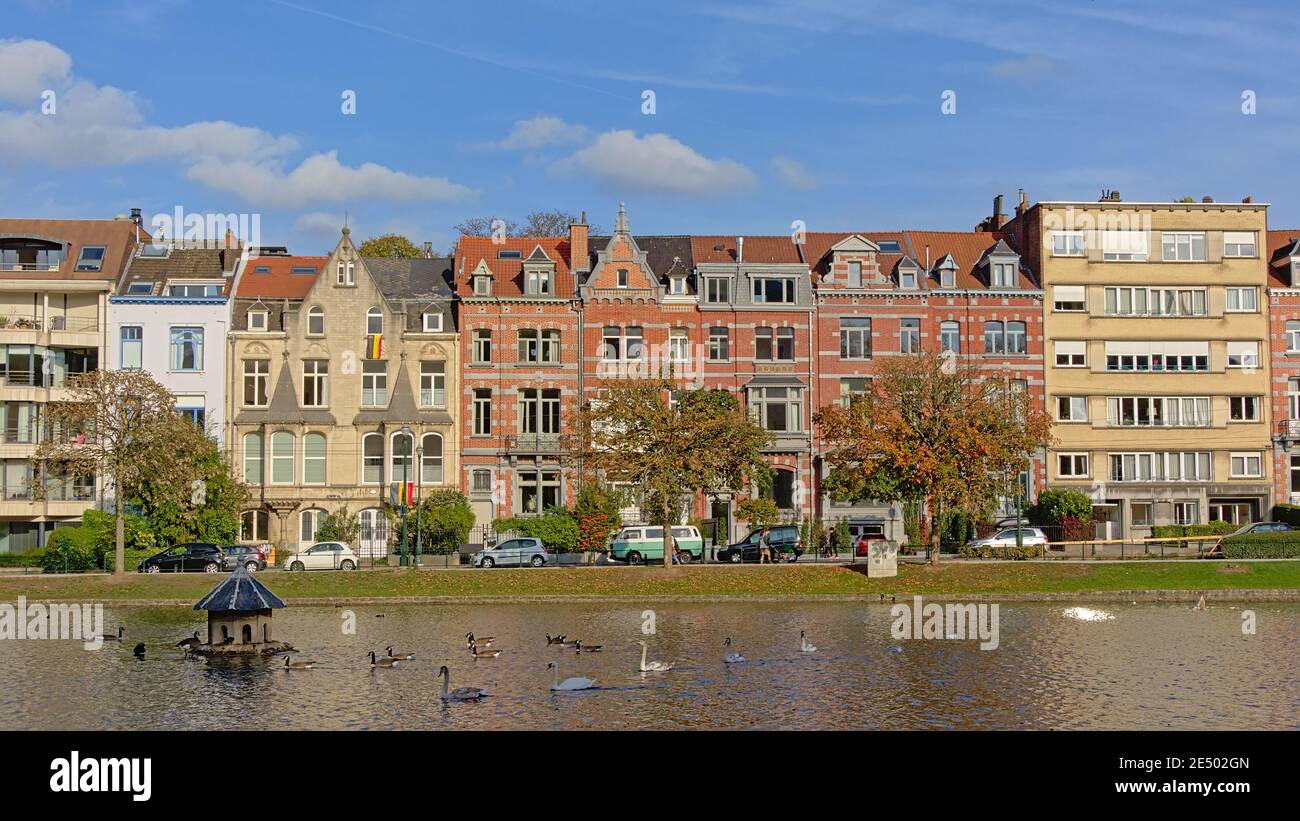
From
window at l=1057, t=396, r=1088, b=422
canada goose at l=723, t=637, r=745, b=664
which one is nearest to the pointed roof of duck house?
canada goose at l=723, t=637, r=745, b=664

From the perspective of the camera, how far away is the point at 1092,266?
70.9 metres

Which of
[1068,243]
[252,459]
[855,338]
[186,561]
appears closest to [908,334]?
[855,338]

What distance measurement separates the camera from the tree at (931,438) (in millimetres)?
50875

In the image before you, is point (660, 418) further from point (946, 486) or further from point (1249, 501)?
point (1249, 501)

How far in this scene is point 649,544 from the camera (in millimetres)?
58062

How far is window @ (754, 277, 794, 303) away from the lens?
69.3 m

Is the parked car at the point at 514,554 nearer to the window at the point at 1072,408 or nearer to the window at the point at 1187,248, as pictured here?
the window at the point at 1072,408

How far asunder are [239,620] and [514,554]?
21.6 m

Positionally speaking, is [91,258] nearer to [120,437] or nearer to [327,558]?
[120,437]

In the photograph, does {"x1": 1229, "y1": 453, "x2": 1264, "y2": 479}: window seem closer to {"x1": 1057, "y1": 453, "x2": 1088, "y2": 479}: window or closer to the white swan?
{"x1": 1057, "y1": 453, "x2": 1088, "y2": 479}: window

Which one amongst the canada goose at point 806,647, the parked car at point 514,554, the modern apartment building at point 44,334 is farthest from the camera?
the modern apartment building at point 44,334

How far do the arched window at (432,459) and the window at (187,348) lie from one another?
39.9 ft

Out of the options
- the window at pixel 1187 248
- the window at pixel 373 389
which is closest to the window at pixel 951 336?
the window at pixel 1187 248
